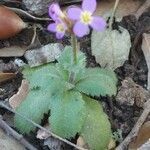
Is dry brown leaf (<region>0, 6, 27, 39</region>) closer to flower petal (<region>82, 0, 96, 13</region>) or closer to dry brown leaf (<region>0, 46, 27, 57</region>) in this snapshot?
dry brown leaf (<region>0, 46, 27, 57</region>)

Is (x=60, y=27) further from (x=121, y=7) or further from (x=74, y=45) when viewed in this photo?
(x=121, y=7)

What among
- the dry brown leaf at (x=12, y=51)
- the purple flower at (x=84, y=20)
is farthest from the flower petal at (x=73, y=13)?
the dry brown leaf at (x=12, y=51)

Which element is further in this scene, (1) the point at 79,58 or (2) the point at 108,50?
(2) the point at 108,50

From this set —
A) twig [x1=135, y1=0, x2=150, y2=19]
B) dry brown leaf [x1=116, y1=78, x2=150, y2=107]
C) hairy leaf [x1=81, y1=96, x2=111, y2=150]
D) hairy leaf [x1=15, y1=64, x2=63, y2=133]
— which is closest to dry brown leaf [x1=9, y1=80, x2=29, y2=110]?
hairy leaf [x1=15, y1=64, x2=63, y2=133]

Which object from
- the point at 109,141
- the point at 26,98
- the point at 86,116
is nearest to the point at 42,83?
the point at 26,98

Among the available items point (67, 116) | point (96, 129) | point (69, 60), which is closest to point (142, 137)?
point (96, 129)

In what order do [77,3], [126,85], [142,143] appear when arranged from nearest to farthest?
[142,143], [126,85], [77,3]

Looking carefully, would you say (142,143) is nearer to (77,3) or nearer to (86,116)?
(86,116)
